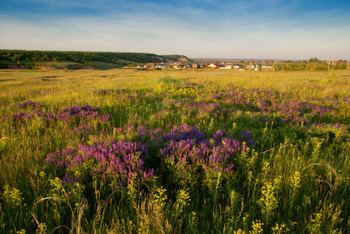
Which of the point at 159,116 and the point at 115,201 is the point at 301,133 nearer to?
the point at 159,116

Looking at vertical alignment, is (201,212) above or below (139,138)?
below

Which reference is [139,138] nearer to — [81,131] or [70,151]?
[70,151]

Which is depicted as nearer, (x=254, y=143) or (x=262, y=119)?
(x=254, y=143)

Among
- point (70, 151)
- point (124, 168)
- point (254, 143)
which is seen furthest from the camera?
point (254, 143)

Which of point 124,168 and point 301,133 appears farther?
point 301,133

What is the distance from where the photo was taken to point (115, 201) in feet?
6.45

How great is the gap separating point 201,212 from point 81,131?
A: 10.8ft

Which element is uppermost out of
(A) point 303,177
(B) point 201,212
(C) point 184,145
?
(C) point 184,145

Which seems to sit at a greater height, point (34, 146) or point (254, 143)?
point (254, 143)

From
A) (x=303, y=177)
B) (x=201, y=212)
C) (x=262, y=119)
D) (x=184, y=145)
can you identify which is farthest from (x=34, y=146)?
(x=262, y=119)

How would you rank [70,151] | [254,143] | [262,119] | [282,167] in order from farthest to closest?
1. [262,119]
2. [254,143]
3. [70,151]
4. [282,167]

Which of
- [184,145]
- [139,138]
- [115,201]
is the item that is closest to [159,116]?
[139,138]

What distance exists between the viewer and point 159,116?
5.04 m

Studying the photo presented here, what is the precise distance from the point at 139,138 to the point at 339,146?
12.7 ft
